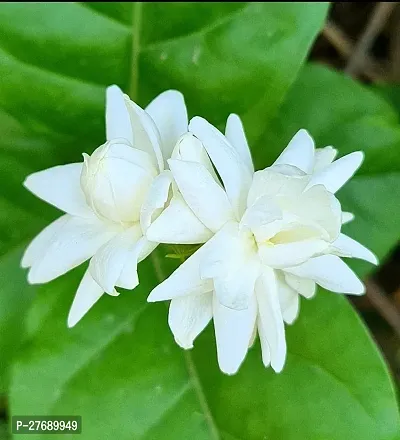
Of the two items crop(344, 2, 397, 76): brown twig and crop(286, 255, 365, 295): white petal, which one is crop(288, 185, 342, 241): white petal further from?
crop(344, 2, 397, 76): brown twig

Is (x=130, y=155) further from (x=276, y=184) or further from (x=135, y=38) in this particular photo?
(x=135, y=38)

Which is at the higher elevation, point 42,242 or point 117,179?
point 117,179

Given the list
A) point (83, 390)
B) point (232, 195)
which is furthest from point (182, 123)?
point (83, 390)

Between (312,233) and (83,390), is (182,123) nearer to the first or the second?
(312,233)

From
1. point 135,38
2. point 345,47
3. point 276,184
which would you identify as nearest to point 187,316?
point 276,184

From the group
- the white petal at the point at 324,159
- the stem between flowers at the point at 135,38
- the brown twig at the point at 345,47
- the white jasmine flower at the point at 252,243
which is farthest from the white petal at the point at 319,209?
the brown twig at the point at 345,47
